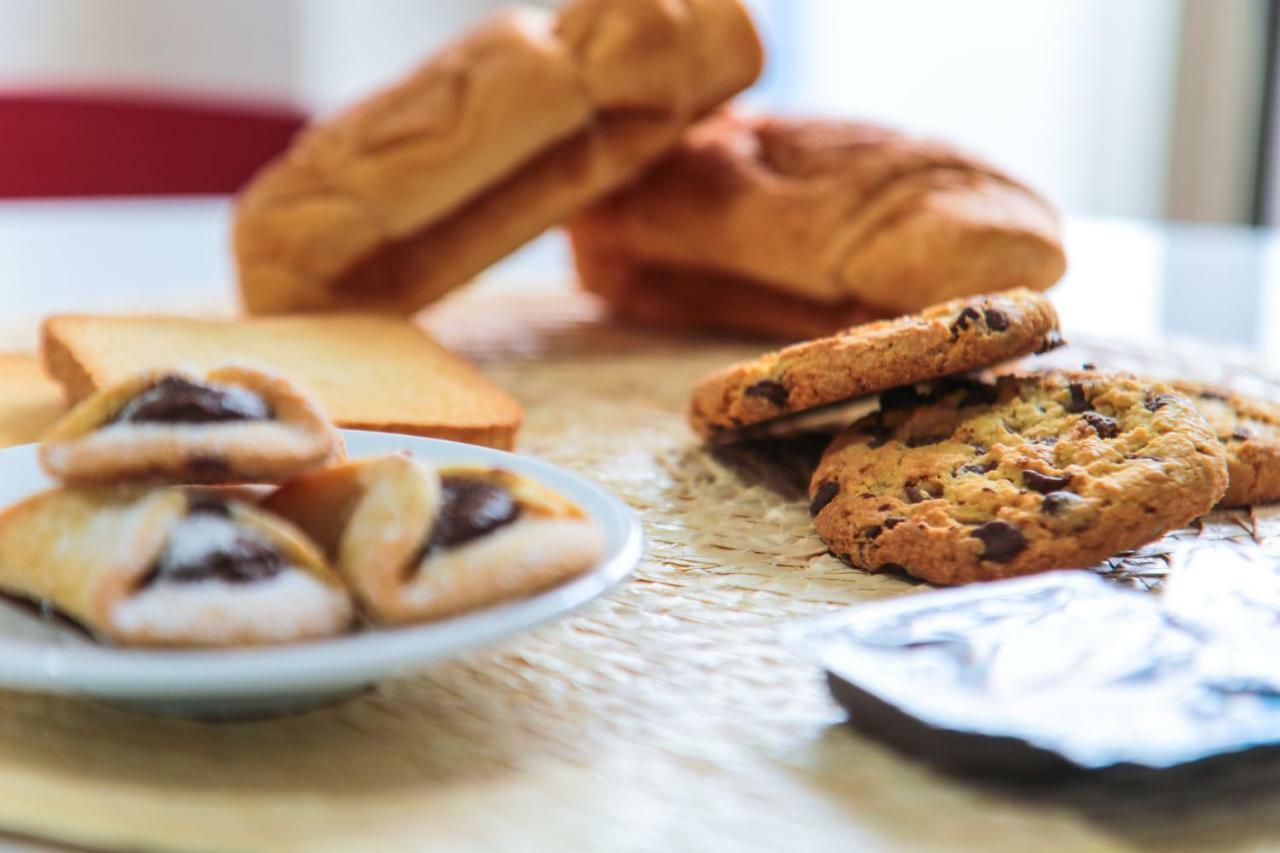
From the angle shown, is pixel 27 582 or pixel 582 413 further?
pixel 582 413

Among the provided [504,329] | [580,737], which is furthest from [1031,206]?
[580,737]

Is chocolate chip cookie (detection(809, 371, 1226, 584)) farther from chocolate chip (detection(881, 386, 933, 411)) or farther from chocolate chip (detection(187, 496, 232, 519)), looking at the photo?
chocolate chip (detection(187, 496, 232, 519))

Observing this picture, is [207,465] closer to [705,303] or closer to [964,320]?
[964,320]

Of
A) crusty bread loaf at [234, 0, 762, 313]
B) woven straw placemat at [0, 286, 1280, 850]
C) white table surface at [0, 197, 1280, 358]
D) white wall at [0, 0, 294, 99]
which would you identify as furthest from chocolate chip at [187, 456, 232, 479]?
white wall at [0, 0, 294, 99]

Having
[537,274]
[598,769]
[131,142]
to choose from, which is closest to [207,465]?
[598,769]

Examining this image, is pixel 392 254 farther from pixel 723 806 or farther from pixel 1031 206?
pixel 723 806

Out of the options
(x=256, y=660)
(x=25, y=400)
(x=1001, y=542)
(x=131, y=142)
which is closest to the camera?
(x=256, y=660)
